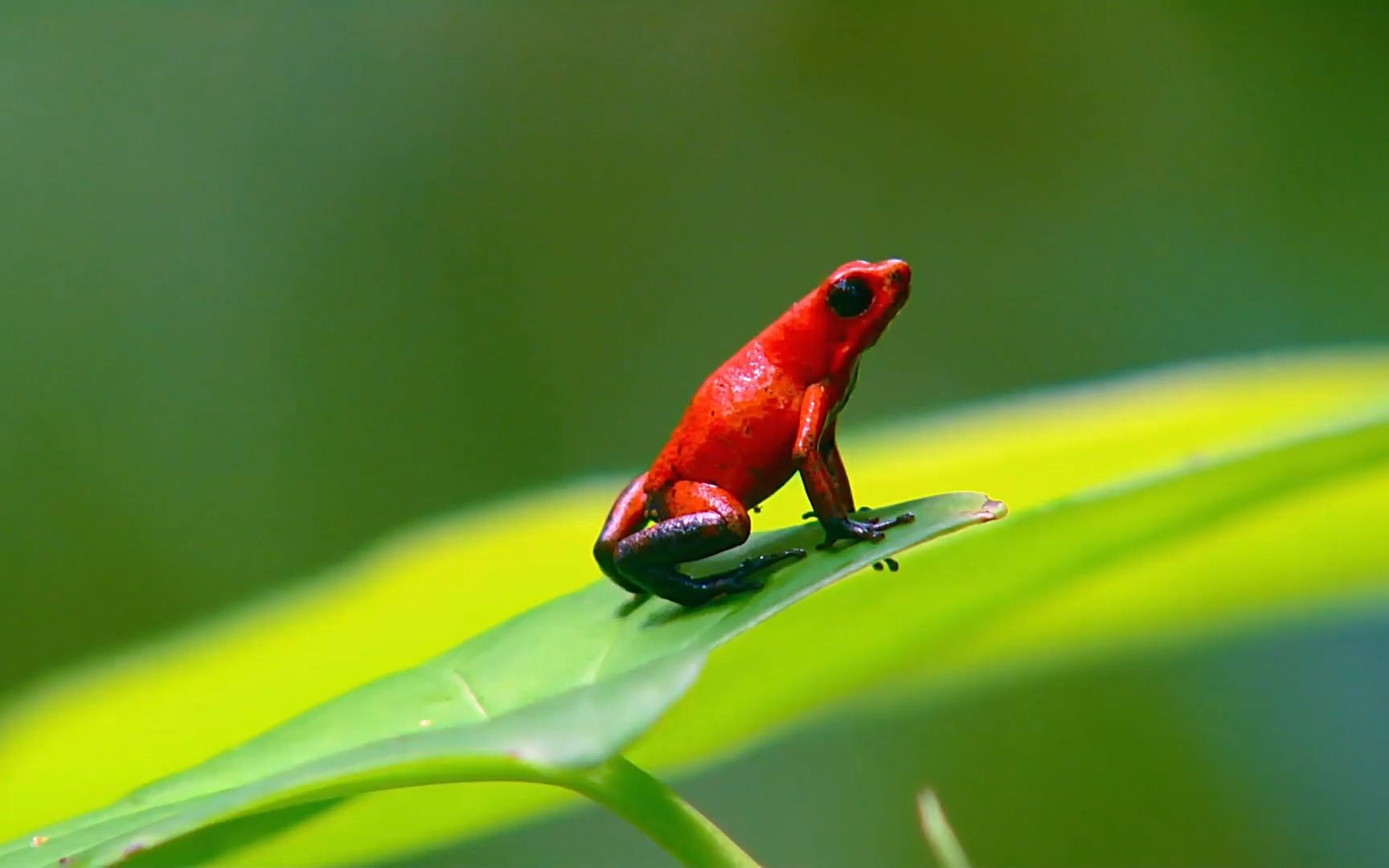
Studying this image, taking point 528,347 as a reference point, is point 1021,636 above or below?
below

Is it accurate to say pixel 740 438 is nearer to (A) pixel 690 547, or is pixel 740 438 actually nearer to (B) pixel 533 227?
(A) pixel 690 547

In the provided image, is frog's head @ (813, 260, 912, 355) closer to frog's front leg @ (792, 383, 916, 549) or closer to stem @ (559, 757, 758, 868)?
frog's front leg @ (792, 383, 916, 549)

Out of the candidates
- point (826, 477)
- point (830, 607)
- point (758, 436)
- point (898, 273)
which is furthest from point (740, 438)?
point (830, 607)

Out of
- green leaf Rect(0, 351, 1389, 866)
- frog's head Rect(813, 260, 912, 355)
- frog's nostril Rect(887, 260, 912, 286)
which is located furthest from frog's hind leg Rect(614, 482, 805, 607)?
frog's nostril Rect(887, 260, 912, 286)

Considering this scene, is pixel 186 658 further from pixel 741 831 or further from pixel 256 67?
pixel 256 67

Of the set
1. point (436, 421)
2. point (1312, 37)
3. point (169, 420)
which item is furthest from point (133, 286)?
point (1312, 37)

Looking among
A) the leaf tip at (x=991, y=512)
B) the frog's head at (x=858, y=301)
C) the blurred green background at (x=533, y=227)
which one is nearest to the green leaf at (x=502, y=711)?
the leaf tip at (x=991, y=512)
